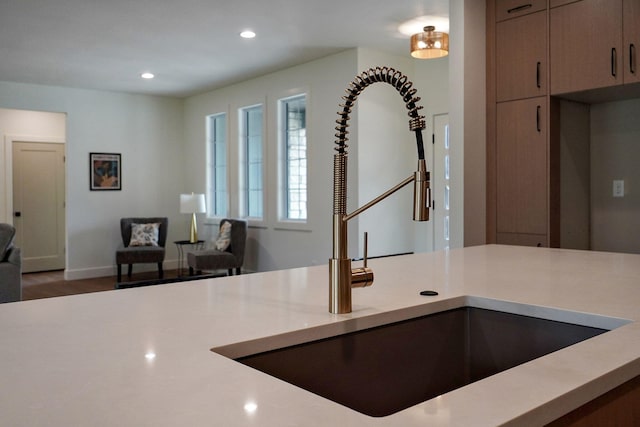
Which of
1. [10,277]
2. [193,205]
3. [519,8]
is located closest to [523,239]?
[519,8]

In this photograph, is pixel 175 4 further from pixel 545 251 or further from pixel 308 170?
pixel 545 251

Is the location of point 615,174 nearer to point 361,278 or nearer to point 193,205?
point 361,278

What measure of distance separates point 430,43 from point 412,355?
403cm

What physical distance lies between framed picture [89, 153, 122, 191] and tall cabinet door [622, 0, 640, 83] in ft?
22.1

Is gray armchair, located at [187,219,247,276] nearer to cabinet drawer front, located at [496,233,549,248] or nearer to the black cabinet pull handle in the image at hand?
cabinet drawer front, located at [496,233,549,248]

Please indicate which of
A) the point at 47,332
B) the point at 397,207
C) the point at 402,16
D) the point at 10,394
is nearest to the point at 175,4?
the point at 402,16

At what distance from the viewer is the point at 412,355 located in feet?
4.14

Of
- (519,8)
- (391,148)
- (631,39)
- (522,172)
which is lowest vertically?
(522,172)

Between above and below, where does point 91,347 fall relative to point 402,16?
below

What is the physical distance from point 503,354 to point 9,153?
8.53 m

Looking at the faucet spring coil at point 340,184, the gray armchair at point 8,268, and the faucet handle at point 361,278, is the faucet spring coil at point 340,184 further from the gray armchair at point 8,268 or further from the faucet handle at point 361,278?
the gray armchair at point 8,268

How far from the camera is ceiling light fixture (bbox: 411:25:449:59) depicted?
4.75 metres

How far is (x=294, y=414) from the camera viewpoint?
0.65 meters

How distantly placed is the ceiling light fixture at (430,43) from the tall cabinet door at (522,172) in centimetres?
114
